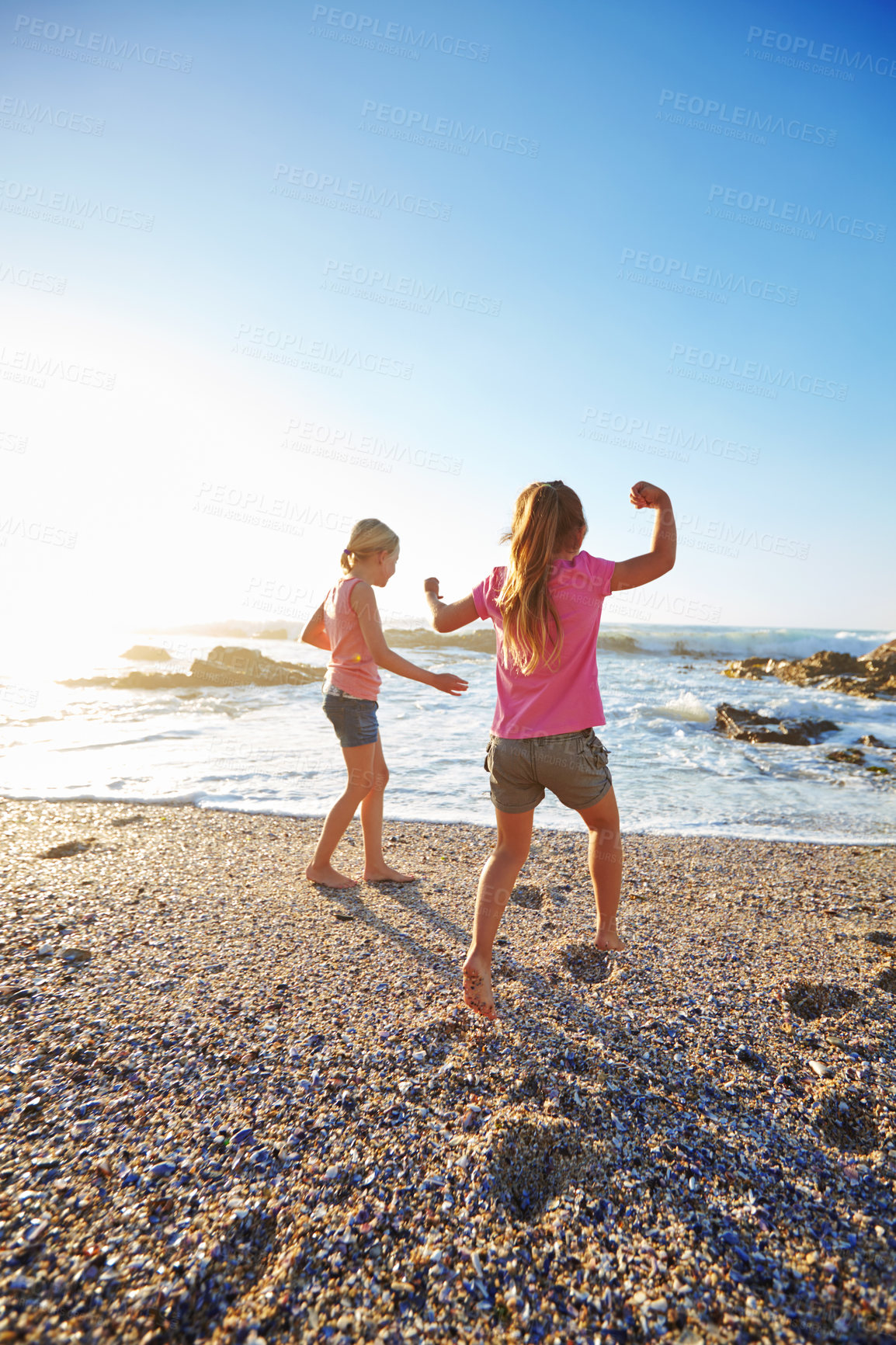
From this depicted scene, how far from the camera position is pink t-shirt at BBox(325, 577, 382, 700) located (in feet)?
11.8

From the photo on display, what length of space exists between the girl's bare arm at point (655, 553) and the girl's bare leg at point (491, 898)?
97 centimetres

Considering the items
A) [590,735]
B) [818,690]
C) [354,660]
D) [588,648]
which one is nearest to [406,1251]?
[590,735]

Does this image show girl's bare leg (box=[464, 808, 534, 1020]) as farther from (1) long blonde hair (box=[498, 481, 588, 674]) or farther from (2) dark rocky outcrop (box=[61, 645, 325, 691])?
(2) dark rocky outcrop (box=[61, 645, 325, 691])

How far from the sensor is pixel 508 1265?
53.6 inches

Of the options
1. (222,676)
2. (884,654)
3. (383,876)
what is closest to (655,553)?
(383,876)

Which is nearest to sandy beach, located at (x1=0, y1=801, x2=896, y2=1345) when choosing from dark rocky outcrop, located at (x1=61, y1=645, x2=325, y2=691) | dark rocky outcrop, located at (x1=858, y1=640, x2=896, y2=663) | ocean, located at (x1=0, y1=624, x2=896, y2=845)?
ocean, located at (x1=0, y1=624, x2=896, y2=845)

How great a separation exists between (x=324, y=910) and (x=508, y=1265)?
2.11 meters

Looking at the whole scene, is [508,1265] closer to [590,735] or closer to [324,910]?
[590,735]

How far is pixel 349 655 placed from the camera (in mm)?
3623

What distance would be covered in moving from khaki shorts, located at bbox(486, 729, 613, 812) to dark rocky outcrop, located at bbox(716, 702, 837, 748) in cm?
821

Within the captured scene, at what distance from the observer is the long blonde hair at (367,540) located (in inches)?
141

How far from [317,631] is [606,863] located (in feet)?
7.11

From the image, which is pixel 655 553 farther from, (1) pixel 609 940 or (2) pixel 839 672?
(2) pixel 839 672

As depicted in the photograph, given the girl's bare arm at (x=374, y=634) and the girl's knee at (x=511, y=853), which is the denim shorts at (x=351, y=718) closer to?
the girl's bare arm at (x=374, y=634)
